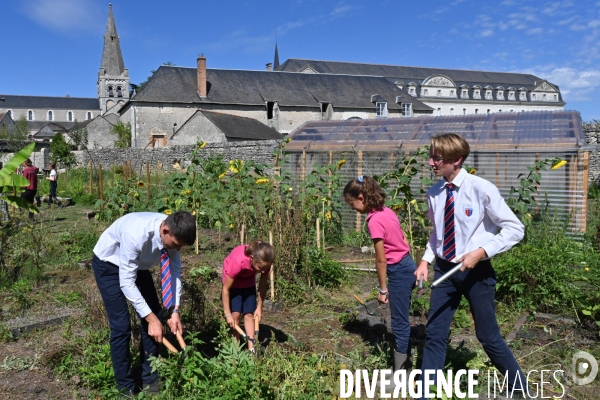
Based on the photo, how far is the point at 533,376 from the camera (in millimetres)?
3619

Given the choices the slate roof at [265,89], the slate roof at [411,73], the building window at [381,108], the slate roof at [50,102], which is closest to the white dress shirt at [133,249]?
the slate roof at [265,89]

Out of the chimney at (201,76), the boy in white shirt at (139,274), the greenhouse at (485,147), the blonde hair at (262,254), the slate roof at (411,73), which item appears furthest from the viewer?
the slate roof at (411,73)

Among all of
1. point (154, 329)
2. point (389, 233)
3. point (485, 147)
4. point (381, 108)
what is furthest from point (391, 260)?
point (381, 108)

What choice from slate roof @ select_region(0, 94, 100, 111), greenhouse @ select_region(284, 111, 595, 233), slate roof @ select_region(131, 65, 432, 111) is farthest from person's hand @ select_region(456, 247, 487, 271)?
slate roof @ select_region(0, 94, 100, 111)

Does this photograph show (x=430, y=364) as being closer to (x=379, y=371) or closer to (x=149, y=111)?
(x=379, y=371)

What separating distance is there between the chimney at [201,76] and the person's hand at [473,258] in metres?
32.8

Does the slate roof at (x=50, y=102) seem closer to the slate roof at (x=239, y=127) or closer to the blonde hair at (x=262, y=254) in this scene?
the slate roof at (x=239, y=127)

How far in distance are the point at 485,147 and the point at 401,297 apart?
627 cm

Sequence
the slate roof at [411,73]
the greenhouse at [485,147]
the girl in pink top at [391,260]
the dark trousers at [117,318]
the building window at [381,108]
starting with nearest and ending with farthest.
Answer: the dark trousers at [117,318], the girl in pink top at [391,260], the greenhouse at [485,147], the building window at [381,108], the slate roof at [411,73]

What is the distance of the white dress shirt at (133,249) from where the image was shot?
3059 millimetres

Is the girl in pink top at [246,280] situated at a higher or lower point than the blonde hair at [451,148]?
lower

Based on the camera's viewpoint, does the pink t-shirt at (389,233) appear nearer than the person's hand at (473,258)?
No

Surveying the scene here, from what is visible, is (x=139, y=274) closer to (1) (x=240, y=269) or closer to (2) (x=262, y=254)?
(1) (x=240, y=269)

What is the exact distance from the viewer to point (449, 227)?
301cm
